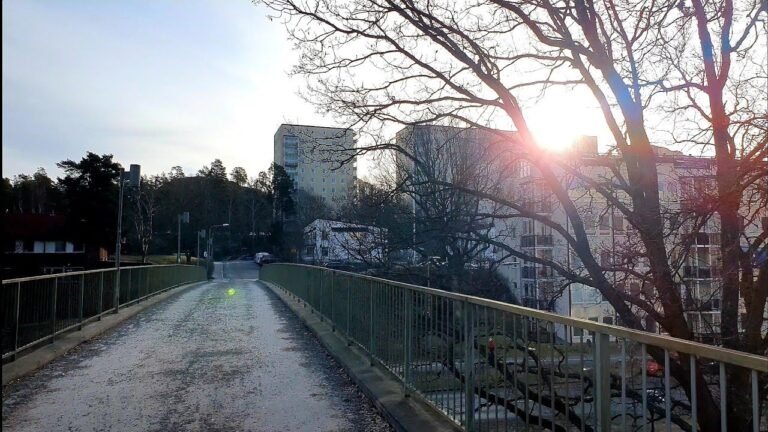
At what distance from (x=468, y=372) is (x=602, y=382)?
160 cm

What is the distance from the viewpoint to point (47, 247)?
57375mm

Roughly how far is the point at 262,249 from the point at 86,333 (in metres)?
90.9

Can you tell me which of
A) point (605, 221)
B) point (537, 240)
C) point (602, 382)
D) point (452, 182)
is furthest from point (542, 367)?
point (537, 240)

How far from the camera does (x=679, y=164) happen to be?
11938mm

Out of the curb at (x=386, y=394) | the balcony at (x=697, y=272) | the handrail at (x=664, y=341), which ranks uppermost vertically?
the handrail at (x=664, y=341)

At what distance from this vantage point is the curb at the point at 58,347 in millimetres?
6809

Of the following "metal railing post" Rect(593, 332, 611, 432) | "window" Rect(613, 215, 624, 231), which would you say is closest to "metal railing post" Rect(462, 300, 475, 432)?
"metal railing post" Rect(593, 332, 611, 432)

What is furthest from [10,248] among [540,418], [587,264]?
[540,418]

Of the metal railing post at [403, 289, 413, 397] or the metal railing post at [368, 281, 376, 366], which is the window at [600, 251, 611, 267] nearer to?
the metal railing post at [368, 281, 376, 366]

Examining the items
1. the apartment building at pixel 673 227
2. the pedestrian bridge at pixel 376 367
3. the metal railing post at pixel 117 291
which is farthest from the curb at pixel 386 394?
the metal railing post at pixel 117 291

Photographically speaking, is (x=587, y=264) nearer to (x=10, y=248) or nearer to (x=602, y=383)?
(x=602, y=383)

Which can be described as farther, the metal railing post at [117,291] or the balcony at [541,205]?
the balcony at [541,205]

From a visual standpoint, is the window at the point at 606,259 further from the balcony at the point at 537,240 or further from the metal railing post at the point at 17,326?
the balcony at the point at 537,240

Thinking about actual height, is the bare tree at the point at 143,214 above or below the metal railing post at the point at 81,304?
above
